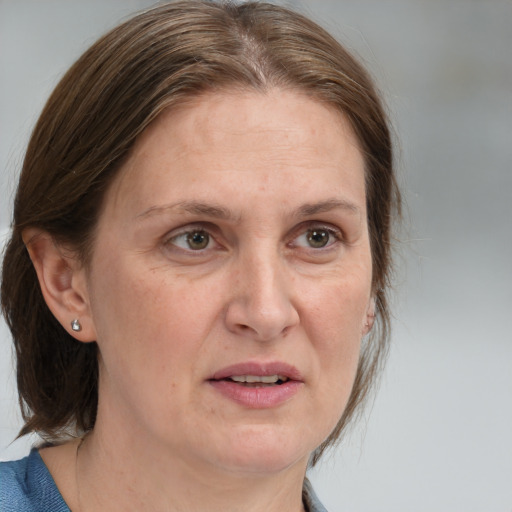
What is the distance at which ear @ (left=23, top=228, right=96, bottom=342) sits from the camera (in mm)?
2678

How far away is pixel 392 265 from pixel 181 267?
959mm

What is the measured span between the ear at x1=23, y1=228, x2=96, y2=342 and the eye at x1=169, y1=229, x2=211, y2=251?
326mm

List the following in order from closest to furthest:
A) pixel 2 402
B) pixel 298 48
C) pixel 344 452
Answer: pixel 298 48
pixel 2 402
pixel 344 452

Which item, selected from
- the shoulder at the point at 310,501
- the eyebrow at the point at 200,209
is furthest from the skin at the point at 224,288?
the shoulder at the point at 310,501

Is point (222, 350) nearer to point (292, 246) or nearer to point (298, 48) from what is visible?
point (292, 246)

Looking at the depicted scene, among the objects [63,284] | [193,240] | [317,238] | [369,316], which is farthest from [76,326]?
[369,316]

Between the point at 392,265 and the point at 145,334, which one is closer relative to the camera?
the point at 145,334

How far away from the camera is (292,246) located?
2.50 metres

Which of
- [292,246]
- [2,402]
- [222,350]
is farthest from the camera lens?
[2,402]

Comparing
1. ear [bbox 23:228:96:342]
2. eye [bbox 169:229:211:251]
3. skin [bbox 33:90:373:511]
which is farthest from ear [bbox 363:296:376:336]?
ear [bbox 23:228:96:342]

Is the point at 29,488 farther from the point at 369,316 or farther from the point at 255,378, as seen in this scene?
the point at 369,316

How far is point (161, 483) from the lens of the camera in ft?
A: 8.59

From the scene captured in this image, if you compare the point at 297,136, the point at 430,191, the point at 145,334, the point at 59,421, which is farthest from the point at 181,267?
the point at 430,191

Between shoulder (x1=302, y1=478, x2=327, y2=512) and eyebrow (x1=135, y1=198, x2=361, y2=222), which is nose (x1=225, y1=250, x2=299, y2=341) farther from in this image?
shoulder (x1=302, y1=478, x2=327, y2=512)
